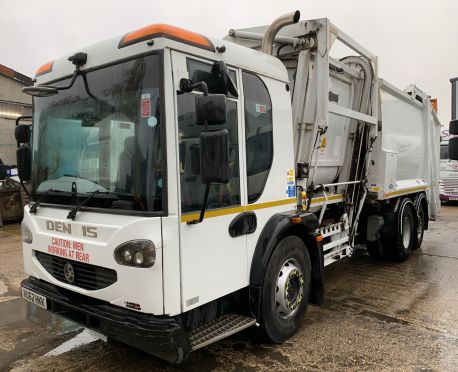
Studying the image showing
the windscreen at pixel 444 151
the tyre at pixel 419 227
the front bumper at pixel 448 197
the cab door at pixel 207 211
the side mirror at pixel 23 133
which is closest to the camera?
the cab door at pixel 207 211

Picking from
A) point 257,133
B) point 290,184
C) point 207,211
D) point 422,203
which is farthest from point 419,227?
point 207,211

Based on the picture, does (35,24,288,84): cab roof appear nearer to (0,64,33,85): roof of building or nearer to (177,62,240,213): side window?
(177,62,240,213): side window

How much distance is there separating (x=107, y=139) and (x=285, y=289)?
1.94 metres

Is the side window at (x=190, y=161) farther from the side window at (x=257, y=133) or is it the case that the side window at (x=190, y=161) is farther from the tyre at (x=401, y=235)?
the tyre at (x=401, y=235)

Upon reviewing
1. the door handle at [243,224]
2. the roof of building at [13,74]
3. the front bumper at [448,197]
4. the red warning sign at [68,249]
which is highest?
the roof of building at [13,74]

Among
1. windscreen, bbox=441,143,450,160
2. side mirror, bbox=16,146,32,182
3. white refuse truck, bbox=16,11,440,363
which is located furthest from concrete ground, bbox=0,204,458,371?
windscreen, bbox=441,143,450,160

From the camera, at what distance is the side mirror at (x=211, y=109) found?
2389mm

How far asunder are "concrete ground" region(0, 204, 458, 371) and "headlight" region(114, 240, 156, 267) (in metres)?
0.84

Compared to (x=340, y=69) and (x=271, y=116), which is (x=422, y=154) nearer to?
(x=340, y=69)

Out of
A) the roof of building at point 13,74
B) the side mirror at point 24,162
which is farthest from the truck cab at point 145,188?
the roof of building at point 13,74

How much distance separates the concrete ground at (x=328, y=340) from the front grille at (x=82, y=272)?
0.45 meters

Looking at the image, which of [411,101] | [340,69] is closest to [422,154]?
[411,101]

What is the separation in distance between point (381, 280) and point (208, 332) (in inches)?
136

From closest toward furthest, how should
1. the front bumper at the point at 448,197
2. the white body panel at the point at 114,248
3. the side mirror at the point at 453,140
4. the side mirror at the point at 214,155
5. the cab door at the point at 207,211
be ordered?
the side mirror at the point at 214,155, the white body panel at the point at 114,248, the cab door at the point at 207,211, the side mirror at the point at 453,140, the front bumper at the point at 448,197
